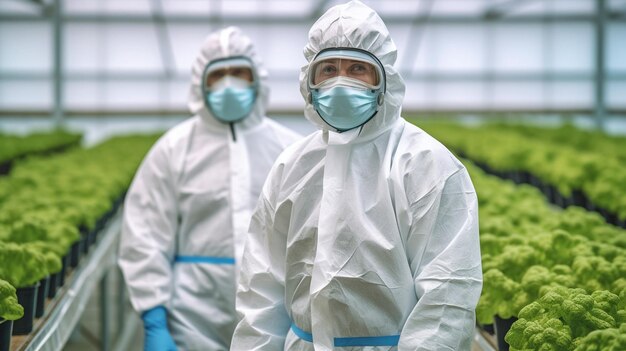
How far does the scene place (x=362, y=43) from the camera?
2406mm

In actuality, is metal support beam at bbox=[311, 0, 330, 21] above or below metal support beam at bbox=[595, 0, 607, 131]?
above

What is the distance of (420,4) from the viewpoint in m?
16.3

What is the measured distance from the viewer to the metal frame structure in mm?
16109

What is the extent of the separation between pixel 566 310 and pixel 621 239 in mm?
1266

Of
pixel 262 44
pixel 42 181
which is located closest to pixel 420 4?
pixel 262 44

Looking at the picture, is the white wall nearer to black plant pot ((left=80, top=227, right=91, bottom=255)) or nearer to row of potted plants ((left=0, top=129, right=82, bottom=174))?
row of potted plants ((left=0, top=129, right=82, bottom=174))

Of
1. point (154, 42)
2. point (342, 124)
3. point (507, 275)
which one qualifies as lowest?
point (507, 275)

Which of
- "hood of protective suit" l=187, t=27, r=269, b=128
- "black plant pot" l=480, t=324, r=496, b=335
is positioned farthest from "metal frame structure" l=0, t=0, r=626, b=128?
"black plant pot" l=480, t=324, r=496, b=335

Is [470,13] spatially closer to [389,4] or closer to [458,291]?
[389,4]

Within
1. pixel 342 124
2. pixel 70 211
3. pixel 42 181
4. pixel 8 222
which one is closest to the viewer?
pixel 342 124

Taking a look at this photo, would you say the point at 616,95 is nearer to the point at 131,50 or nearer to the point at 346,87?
the point at 131,50

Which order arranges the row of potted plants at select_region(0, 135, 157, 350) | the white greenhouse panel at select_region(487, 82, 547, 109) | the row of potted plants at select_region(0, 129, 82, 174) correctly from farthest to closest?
the white greenhouse panel at select_region(487, 82, 547, 109)
the row of potted plants at select_region(0, 129, 82, 174)
the row of potted plants at select_region(0, 135, 157, 350)

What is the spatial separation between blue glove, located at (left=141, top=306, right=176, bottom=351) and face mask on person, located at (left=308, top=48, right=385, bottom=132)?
129 cm

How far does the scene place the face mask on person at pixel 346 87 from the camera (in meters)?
2.40
